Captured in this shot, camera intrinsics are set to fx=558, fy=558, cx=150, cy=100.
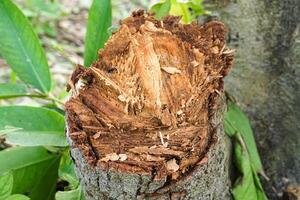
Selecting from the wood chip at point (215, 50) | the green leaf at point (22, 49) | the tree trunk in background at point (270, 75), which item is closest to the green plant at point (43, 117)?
the green leaf at point (22, 49)

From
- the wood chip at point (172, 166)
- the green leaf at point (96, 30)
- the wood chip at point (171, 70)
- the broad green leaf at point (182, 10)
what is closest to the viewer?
the wood chip at point (172, 166)

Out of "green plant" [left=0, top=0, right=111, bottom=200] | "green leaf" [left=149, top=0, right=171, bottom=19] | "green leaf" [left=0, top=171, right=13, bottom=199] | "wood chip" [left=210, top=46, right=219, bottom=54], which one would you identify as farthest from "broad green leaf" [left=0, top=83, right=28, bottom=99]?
"wood chip" [left=210, top=46, right=219, bottom=54]

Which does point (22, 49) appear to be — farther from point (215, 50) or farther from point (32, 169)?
point (215, 50)

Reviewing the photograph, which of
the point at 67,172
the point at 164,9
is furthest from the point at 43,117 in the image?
the point at 164,9

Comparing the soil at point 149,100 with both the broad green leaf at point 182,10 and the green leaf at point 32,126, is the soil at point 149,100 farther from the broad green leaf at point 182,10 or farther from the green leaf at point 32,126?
the broad green leaf at point 182,10

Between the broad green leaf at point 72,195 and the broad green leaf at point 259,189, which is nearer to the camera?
the broad green leaf at point 72,195

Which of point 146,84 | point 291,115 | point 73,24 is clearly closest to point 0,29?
point 146,84

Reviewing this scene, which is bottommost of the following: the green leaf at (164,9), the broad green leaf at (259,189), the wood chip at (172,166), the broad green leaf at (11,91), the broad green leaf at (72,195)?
the broad green leaf at (259,189)
